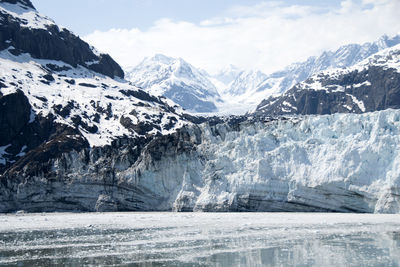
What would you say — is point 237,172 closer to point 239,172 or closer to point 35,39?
point 239,172

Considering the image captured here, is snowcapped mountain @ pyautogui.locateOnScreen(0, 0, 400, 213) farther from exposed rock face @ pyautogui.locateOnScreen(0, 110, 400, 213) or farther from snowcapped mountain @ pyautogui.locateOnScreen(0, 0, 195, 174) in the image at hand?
snowcapped mountain @ pyautogui.locateOnScreen(0, 0, 195, 174)

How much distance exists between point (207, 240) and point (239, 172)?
2129 centimetres

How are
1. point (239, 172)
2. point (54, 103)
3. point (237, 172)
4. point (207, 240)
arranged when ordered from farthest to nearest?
point (54, 103) < point (237, 172) < point (239, 172) < point (207, 240)

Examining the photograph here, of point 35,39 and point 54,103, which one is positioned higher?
point 35,39

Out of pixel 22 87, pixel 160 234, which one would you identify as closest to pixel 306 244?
pixel 160 234

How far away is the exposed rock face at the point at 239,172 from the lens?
61938mm

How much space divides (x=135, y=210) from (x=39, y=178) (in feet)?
48.7

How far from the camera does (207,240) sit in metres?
47.3

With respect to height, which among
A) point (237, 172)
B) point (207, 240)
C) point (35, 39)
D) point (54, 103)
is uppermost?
point (35, 39)

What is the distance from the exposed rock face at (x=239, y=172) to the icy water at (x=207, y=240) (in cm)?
→ 341

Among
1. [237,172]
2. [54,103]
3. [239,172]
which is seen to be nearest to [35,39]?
[54,103]

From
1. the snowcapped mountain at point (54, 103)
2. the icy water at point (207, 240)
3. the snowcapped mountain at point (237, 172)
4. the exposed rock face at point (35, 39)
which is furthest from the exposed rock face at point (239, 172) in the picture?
the exposed rock face at point (35, 39)

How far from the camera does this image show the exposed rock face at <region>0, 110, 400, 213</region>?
6194cm

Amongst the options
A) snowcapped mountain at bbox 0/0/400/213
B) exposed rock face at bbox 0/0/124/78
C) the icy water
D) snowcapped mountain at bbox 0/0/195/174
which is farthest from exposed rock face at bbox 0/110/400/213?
exposed rock face at bbox 0/0/124/78
